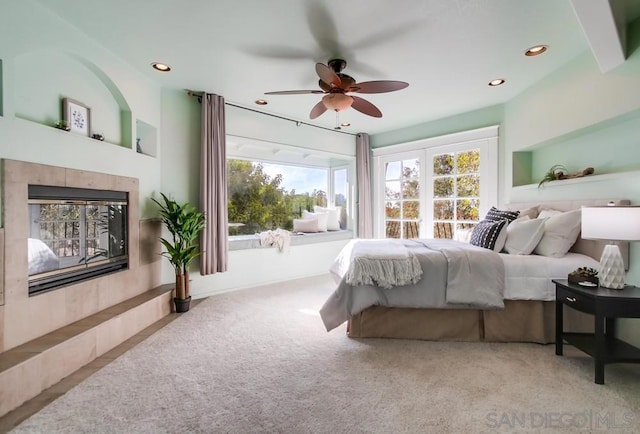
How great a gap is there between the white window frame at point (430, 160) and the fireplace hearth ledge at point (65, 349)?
3.94 m

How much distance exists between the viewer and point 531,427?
1.49 meters

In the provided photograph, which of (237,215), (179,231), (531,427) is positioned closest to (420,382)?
(531,427)

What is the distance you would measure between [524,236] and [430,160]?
2371mm

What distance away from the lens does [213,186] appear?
12.1 ft

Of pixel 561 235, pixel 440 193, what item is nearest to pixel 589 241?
pixel 561 235

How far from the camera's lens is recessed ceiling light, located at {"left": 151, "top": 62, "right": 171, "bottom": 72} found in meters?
2.89

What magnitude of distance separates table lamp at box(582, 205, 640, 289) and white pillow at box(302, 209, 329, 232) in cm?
370

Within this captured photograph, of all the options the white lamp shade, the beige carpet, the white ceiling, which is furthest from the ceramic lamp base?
the white ceiling

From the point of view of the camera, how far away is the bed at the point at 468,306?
7.84 ft

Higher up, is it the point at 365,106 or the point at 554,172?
the point at 365,106

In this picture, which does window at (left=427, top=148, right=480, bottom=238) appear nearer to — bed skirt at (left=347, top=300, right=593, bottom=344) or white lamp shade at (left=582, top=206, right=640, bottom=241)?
bed skirt at (left=347, top=300, right=593, bottom=344)

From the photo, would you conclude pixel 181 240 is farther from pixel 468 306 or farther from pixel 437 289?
pixel 468 306

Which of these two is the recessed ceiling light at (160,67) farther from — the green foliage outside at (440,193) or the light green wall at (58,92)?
the green foliage outside at (440,193)

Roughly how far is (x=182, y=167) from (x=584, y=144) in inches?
172
